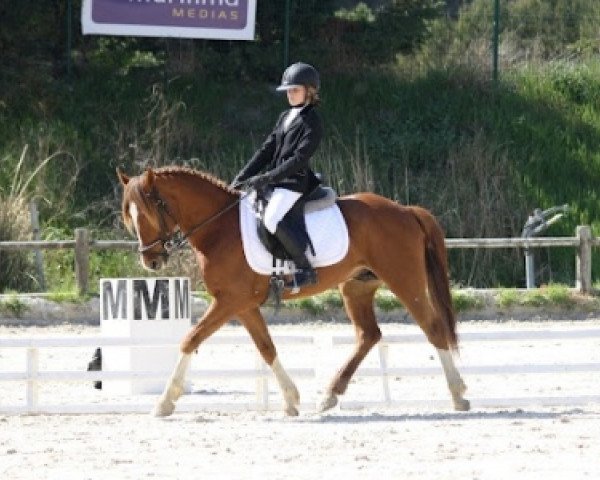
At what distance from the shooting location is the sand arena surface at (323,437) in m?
8.80

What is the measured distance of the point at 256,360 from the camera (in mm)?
11875

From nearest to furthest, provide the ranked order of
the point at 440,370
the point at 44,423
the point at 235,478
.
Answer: the point at 235,478
the point at 44,423
the point at 440,370

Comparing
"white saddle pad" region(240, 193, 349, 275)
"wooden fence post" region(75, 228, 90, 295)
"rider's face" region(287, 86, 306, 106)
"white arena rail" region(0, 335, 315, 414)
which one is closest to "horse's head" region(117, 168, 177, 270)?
"white saddle pad" region(240, 193, 349, 275)

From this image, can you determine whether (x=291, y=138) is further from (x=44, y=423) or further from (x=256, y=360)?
(x=44, y=423)

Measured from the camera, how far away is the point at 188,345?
10984 millimetres

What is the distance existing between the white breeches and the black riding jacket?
0.05m

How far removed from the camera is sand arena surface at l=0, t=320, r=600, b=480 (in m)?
8.80

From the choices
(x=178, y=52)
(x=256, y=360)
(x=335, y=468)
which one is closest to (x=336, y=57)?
(x=178, y=52)

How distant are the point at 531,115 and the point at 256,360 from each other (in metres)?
14.0

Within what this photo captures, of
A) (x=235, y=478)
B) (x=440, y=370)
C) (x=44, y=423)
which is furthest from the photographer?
(x=440, y=370)

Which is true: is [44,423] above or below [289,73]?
below

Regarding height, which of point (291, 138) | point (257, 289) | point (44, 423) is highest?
point (291, 138)

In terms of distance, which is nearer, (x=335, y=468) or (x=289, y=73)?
(x=335, y=468)

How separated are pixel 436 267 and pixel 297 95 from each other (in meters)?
1.67
